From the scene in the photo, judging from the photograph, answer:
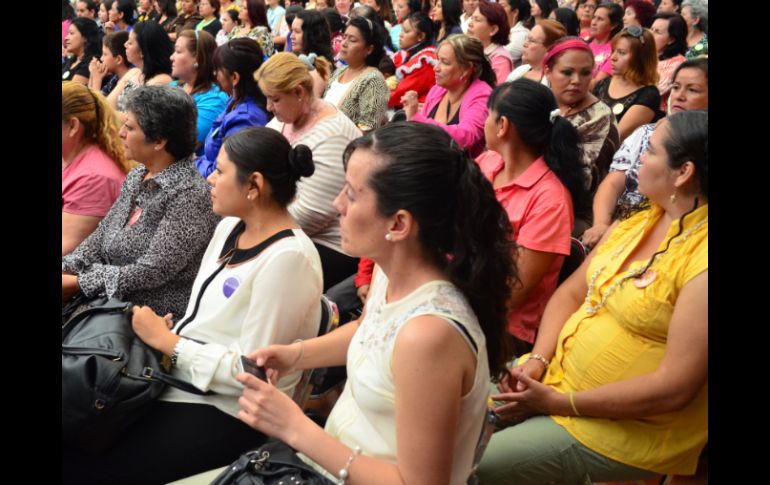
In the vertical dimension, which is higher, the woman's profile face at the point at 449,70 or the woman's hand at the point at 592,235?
the woman's profile face at the point at 449,70

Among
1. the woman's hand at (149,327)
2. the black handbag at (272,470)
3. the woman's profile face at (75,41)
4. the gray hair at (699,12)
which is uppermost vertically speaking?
the black handbag at (272,470)

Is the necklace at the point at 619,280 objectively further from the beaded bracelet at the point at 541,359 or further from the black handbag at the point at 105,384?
the black handbag at the point at 105,384

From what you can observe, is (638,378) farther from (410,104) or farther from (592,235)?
(410,104)

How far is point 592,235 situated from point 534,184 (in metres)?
0.55

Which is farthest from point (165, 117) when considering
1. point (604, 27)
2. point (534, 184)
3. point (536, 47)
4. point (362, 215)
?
point (604, 27)

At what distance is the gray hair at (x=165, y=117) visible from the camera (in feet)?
8.93

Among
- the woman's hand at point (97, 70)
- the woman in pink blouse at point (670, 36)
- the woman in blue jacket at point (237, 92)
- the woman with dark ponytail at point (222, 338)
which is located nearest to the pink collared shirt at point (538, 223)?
the woman with dark ponytail at point (222, 338)

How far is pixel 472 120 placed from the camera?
3.74 metres

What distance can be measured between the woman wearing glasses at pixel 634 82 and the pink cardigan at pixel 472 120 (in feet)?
2.46

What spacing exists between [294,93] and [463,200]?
2040 mm

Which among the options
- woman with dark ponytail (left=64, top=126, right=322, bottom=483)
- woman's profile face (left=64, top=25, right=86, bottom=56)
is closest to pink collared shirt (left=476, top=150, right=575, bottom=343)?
woman with dark ponytail (left=64, top=126, right=322, bottom=483)
